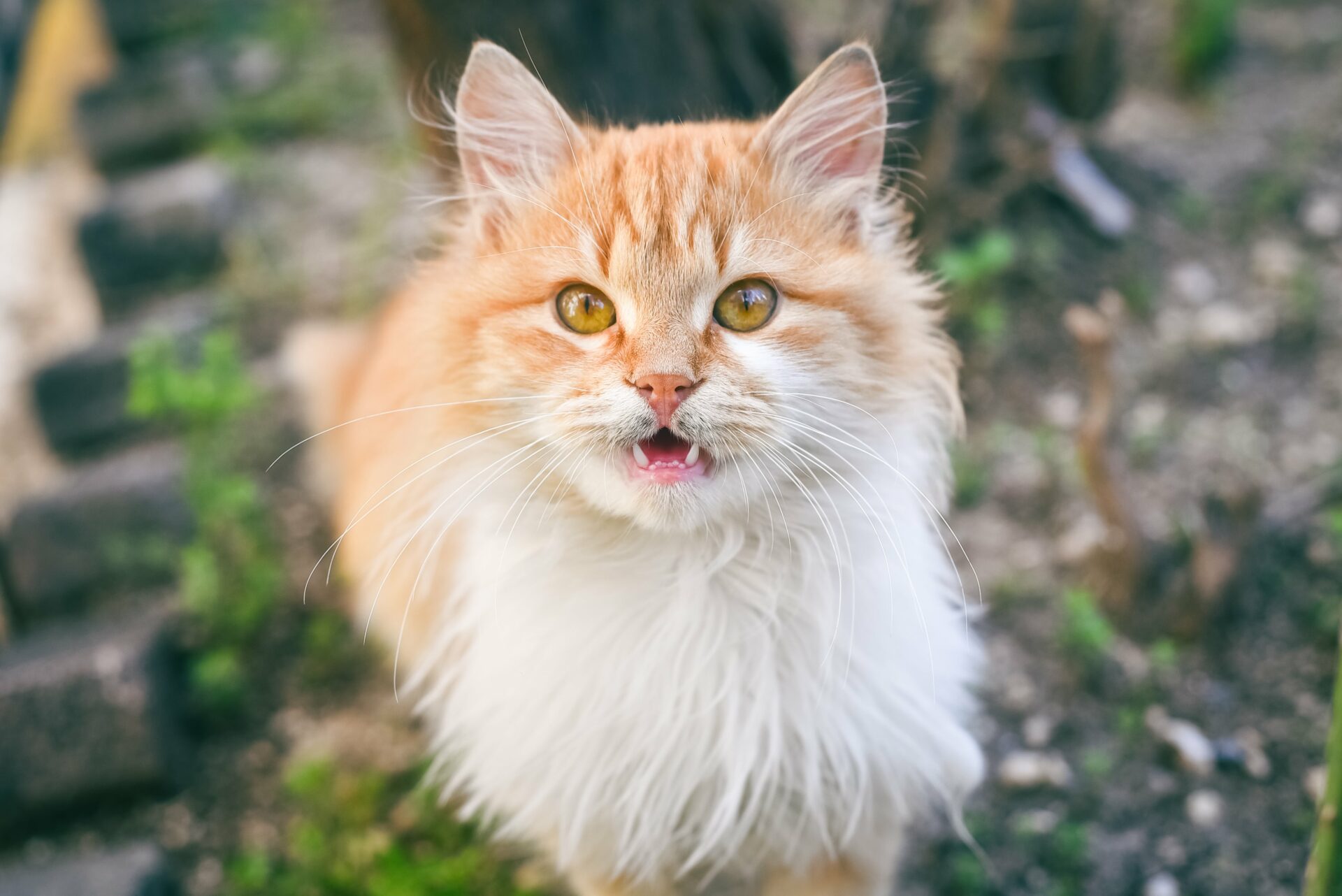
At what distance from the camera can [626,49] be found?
9.64 feet

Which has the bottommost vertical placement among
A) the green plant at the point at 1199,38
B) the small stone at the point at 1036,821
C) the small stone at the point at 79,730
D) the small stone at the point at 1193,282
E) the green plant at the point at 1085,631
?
the small stone at the point at 79,730

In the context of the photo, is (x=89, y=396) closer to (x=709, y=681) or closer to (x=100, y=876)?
(x=100, y=876)

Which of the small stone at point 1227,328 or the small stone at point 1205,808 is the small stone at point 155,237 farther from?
the small stone at point 1205,808

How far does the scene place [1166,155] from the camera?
3.86 meters

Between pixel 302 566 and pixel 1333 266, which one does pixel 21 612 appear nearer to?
pixel 302 566

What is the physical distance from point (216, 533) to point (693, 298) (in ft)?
6.73

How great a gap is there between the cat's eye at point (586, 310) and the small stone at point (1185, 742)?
67.9 inches

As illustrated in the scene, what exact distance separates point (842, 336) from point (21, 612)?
8.68 feet

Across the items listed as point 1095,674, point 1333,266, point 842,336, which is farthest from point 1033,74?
point 842,336

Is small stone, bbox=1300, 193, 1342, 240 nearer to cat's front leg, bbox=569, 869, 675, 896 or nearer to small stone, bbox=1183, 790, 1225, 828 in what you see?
small stone, bbox=1183, 790, 1225, 828

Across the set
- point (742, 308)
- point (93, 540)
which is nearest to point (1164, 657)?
point (742, 308)

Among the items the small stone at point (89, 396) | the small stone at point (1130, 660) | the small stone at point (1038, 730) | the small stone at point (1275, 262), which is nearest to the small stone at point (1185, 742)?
the small stone at point (1130, 660)

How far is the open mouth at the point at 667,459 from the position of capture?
1479mm

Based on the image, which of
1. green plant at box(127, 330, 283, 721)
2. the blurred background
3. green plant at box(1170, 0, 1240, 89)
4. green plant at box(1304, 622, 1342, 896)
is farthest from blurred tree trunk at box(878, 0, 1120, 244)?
green plant at box(127, 330, 283, 721)
